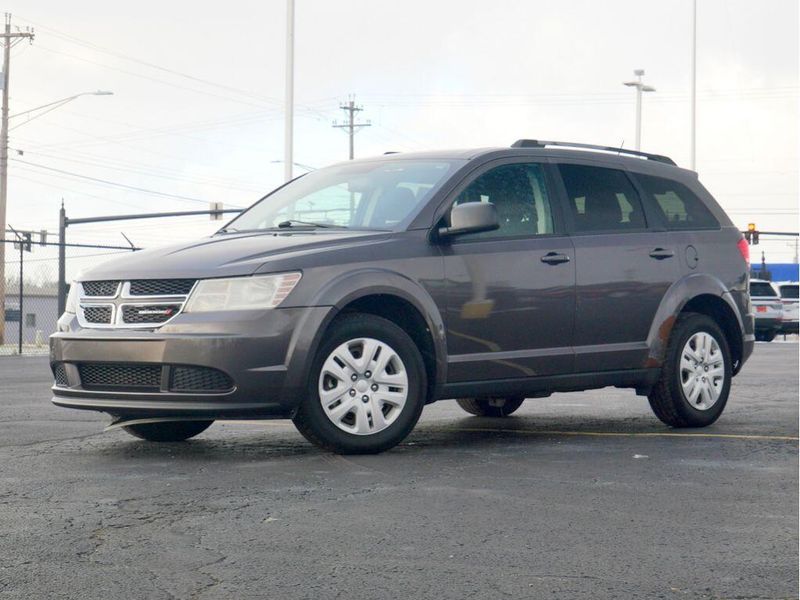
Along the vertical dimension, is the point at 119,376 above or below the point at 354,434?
above

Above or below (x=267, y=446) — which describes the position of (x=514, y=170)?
above

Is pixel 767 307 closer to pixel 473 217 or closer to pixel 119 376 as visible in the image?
pixel 473 217

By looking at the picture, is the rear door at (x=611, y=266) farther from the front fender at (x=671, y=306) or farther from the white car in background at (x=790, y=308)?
the white car in background at (x=790, y=308)

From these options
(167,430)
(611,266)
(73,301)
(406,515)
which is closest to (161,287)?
(73,301)

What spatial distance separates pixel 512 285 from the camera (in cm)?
805

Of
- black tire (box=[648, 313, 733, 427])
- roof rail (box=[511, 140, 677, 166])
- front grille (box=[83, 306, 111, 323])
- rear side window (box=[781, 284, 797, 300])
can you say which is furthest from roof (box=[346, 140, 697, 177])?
rear side window (box=[781, 284, 797, 300])

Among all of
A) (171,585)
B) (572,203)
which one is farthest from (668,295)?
(171,585)

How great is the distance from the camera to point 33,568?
4.39 m

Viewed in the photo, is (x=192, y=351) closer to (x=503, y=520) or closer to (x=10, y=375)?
(x=503, y=520)

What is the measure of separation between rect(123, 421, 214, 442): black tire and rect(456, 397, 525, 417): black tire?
250 cm

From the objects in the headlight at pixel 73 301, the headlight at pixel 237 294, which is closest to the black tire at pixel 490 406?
the headlight at pixel 237 294

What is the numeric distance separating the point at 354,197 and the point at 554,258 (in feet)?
4.46

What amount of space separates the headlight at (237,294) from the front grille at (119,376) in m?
0.42

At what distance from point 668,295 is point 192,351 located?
12.0 ft
